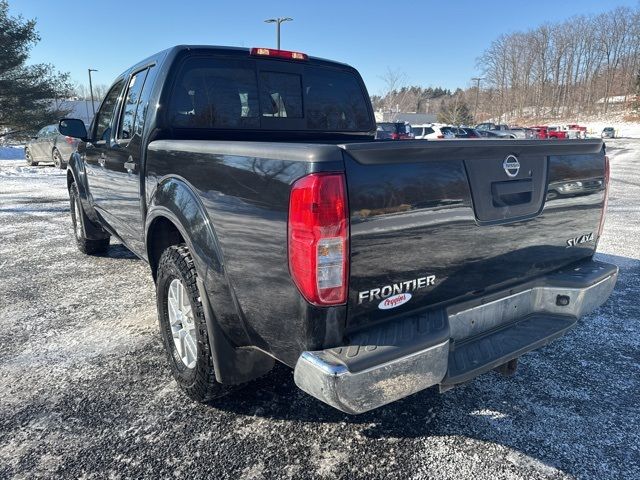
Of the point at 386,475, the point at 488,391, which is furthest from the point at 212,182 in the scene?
the point at 488,391

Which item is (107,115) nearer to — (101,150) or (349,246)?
(101,150)

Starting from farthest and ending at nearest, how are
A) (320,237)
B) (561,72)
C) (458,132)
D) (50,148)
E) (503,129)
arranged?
(561,72)
(503,129)
(458,132)
(50,148)
(320,237)

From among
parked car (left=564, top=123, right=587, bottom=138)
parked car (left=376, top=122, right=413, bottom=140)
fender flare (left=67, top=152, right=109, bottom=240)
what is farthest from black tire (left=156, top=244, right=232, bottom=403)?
parked car (left=564, top=123, right=587, bottom=138)

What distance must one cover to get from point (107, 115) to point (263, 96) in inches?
72.0

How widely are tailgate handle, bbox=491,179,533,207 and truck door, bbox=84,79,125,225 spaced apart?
306 centimetres

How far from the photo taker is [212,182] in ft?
7.42

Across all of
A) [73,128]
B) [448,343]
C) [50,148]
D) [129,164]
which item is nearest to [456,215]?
[448,343]

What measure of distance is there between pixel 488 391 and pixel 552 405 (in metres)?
0.35

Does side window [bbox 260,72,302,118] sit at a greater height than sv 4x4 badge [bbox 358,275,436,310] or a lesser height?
greater

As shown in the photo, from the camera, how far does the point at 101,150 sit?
4184 millimetres

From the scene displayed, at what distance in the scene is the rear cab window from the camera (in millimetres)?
3277

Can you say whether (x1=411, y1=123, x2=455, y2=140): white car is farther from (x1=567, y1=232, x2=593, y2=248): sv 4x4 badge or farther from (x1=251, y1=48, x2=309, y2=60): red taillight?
(x1=567, y1=232, x2=593, y2=248): sv 4x4 badge

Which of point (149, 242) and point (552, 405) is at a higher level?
point (149, 242)

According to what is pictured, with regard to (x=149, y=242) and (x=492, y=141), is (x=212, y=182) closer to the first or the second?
(x=149, y=242)
